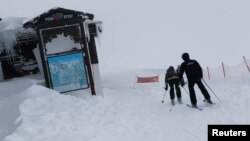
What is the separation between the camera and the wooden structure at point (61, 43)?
17.2 metres

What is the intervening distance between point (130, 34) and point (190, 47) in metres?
34.0

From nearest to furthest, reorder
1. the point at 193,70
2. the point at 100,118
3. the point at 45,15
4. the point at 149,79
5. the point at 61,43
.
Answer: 1. the point at 100,118
2. the point at 193,70
3. the point at 45,15
4. the point at 61,43
5. the point at 149,79

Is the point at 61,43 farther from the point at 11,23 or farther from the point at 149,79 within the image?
the point at 149,79

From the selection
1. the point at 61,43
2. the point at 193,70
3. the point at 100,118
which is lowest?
the point at 100,118

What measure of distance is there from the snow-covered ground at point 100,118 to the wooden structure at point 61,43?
1027 millimetres

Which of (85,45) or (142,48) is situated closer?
(85,45)

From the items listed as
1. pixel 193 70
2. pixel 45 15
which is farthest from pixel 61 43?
pixel 193 70

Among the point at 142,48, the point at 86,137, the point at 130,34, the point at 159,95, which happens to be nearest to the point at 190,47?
the point at 142,48

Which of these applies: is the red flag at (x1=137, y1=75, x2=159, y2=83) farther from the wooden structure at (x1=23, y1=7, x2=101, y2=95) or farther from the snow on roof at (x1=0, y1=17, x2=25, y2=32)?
the wooden structure at (x1=23, y1=7, x2=101, y2=95)

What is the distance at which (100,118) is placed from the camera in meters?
13.4

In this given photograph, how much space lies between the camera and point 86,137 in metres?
11.0

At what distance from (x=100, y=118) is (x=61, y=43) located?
201 inches

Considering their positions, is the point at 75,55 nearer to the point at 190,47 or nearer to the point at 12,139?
the point at 12,139

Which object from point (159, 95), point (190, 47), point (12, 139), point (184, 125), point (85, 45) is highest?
point (85, 45)
